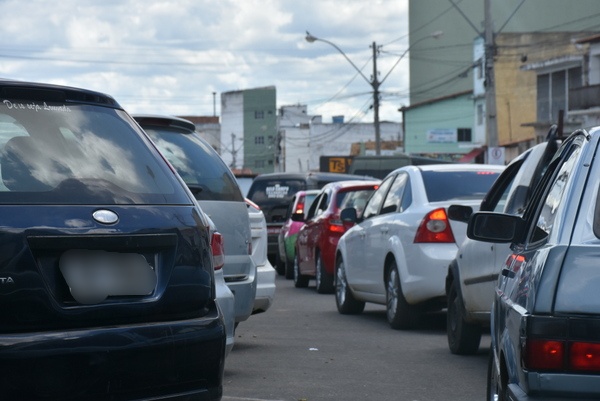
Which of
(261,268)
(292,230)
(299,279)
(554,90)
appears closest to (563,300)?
(261,268)

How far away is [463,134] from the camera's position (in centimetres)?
7888

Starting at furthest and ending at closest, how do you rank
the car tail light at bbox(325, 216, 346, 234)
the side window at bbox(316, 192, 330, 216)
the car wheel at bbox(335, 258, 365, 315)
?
the side window at bbox(316, 192, 330, 216) → the car tail light at bbox(325, 216, 346, 234) → the car wheel at bbox(335, 258, 365, 315)

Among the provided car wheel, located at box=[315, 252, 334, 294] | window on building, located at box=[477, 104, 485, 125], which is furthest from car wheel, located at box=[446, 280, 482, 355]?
window on building, located at box=[477, 104, 485, 125]

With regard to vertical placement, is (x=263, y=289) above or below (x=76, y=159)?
below

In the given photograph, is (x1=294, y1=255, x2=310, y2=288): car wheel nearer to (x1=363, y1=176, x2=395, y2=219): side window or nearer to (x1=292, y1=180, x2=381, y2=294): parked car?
(x1=292, y1=180, x2=381, y2=294): parked car

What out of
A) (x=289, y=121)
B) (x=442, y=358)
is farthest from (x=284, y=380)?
(x=289, y=121)

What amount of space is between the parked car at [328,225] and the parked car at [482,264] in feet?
21.8

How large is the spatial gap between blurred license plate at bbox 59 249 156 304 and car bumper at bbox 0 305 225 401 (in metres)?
0.15

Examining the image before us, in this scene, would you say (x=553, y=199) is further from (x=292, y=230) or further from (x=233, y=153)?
(x=233, y=153)

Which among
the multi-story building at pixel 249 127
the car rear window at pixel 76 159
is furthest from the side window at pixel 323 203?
the multi-story building at pixel 249 127

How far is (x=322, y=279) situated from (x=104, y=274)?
512 inches

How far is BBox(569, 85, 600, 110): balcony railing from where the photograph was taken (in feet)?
162

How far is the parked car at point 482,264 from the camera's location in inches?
315

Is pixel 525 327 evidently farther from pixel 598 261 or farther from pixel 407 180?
pixel 407 180
